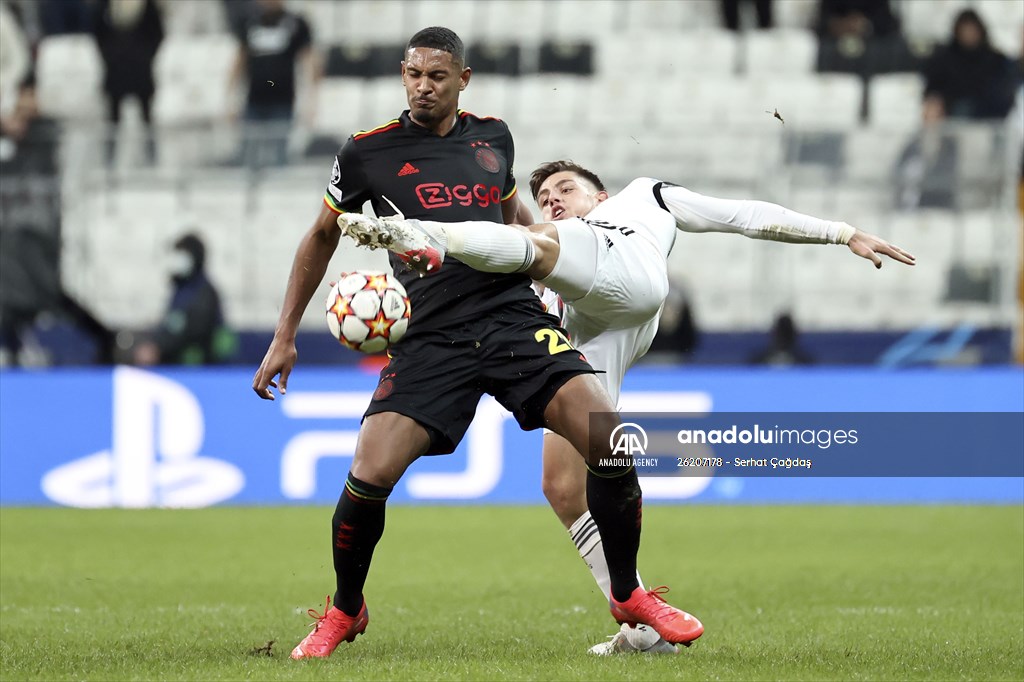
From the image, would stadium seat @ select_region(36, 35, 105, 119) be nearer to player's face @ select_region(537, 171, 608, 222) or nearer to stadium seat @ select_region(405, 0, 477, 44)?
stadium seat @ select_region(405, 0, 477, 44)

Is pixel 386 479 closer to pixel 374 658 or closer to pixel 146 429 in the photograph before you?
pixel 374 658

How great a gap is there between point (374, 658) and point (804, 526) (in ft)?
18.8

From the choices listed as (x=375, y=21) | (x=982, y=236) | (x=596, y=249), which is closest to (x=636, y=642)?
(x=596, y=249)

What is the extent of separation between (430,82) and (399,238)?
2.42ft

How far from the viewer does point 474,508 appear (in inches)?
440

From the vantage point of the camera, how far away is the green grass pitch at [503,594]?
4.73 meters

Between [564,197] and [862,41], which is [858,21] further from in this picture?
[564,197]

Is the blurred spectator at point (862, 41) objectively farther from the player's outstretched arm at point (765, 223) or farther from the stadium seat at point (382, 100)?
the player's outstretched arm at point (765, 223)

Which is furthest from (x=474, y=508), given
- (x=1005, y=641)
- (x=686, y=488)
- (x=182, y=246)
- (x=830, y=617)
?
(x=1005, y=641)

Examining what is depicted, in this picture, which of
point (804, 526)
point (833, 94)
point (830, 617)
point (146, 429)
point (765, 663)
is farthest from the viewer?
point (833, 94)

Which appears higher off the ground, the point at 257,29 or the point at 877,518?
the point at 257,29

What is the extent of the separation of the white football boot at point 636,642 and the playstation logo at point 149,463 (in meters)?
6.28

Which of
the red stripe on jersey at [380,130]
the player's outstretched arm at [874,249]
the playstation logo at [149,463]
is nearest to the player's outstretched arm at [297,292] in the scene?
the red stripe on jersey at [380,130]

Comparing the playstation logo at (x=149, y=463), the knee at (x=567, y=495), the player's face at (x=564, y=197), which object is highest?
the player's face at (x=564, y=197)
